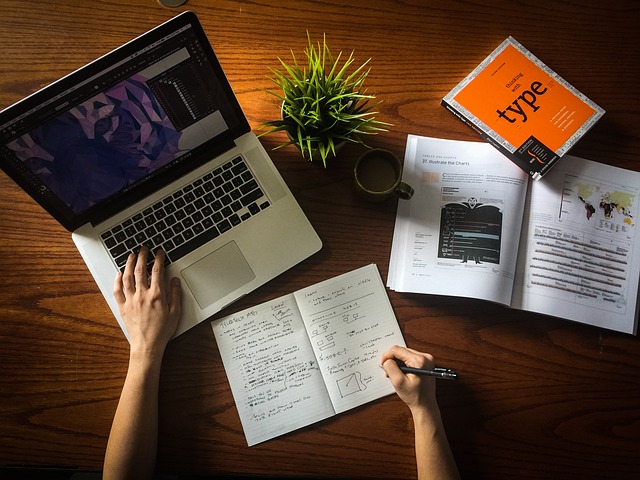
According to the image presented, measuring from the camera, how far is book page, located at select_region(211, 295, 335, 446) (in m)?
0.86

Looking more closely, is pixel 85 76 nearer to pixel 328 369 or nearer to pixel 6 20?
pixel 6 20

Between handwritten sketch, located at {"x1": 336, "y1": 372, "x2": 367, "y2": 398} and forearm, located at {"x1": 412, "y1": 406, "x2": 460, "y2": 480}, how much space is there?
0.11 metres

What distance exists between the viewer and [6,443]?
0.86 m

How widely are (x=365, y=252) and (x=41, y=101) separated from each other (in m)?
0.58

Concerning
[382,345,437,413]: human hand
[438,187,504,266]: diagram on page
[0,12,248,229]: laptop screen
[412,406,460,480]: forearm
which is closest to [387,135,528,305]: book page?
[438,187,504,266]: diagram on page

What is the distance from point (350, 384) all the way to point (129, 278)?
452mm

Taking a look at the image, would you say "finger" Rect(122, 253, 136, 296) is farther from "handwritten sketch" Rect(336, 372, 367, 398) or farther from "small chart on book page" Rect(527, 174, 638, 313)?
"small chart on book page" Rect(527, 174, 638, 313)

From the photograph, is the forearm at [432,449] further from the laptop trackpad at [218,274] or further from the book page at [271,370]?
the laptop trackpad at [218,274]

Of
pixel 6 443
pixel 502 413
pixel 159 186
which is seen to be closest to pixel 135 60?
pixel 159 186

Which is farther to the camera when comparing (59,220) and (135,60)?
(59,220)

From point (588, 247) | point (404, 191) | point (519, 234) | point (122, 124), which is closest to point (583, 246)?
point (588, 247)

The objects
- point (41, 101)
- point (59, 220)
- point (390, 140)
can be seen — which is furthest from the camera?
point (390, 140)

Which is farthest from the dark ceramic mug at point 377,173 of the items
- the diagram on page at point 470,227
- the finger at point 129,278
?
the finger at point 129,278

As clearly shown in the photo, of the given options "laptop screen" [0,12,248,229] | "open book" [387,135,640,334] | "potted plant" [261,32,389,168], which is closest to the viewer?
"laptop screen" [0,12,248,229]
